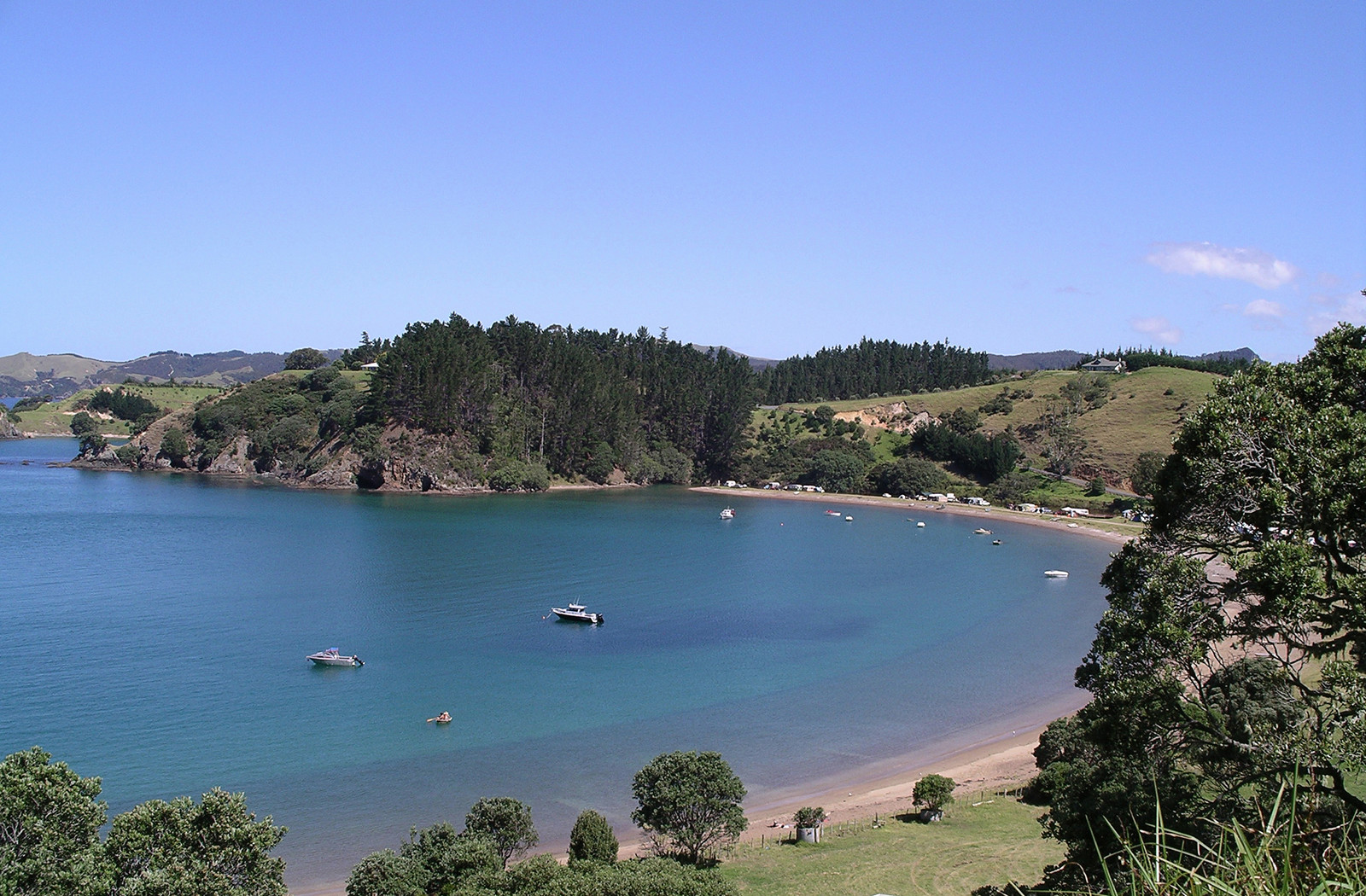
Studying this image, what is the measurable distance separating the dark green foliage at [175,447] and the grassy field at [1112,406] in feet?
326

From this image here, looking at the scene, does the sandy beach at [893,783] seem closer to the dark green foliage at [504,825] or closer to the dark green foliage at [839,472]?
the dark green foliage at [504,825]

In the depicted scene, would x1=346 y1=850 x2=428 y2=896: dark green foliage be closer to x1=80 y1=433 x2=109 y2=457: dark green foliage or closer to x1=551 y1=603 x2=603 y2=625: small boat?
x1=551 y1=603 x2=603 y2=625: small boat

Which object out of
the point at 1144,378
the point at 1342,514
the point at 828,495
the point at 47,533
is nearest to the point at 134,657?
the point at 47,533

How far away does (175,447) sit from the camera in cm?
14250

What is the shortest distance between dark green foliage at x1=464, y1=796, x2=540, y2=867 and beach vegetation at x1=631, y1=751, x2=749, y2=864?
11.7ft

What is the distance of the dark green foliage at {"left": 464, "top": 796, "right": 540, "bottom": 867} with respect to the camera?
2744 cm

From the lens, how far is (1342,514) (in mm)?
15430

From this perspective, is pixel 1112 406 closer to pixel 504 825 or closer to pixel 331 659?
pixel 331 659

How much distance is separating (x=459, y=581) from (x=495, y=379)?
7364cm

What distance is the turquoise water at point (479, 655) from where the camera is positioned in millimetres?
37188

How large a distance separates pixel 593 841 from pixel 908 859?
9.38m

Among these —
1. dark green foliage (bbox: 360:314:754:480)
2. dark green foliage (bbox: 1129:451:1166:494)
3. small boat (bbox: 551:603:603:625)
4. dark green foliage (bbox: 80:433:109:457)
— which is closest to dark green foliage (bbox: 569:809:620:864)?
small boat (bbox: 551:603:603:625)

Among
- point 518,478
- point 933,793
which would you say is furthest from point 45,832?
point 518,478

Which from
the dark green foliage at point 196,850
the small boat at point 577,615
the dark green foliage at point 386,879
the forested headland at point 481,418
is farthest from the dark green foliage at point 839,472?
the dark green foliage at point 196,850
